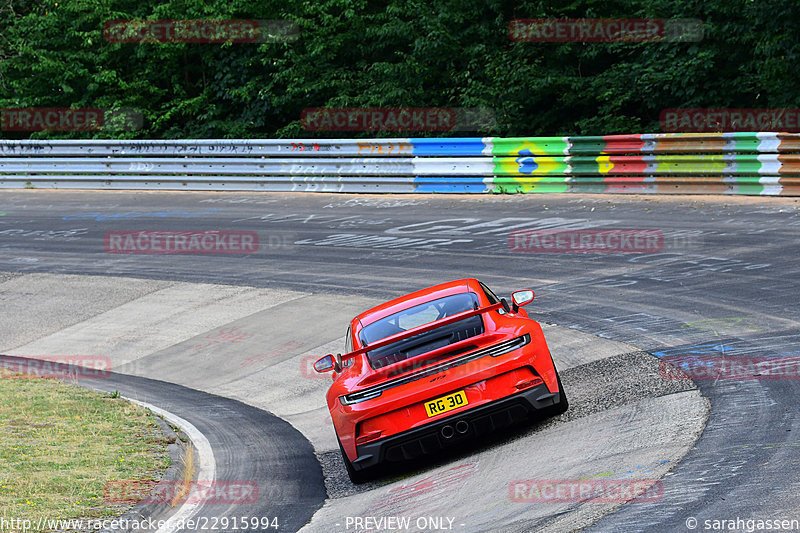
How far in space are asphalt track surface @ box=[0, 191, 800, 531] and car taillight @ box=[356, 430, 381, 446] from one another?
2.39 meters

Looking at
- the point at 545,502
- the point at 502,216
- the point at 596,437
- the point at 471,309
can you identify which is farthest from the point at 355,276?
the point at 545,502

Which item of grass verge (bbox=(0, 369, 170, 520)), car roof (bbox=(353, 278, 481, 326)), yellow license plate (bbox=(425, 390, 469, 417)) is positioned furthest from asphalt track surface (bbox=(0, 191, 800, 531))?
grass verge (bbox=(0, 369, 170, 520))

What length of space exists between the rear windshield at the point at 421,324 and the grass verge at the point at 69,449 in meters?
2.20

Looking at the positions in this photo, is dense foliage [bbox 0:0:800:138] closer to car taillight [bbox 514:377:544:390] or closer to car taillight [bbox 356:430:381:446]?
car taillight [bbox 514:377:544:390]

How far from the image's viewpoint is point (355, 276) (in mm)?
15445

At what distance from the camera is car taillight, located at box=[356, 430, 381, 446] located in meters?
7.68

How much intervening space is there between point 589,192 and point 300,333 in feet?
27.5

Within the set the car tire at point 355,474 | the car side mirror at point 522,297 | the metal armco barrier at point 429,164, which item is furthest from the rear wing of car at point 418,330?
the metal armco barrier at point 429,164

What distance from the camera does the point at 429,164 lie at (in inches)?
854

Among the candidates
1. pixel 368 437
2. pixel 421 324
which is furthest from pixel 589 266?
pixel 368 437

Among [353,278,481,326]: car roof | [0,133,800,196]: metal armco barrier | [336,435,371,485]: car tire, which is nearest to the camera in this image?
[336,435,371,485]: car tire

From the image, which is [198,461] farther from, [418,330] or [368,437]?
[418,330]

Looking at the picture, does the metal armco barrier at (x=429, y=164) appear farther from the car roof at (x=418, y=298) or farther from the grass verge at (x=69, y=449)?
the grass verge at (x=69, y=449)

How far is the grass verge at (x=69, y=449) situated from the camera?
7430 millimetres
